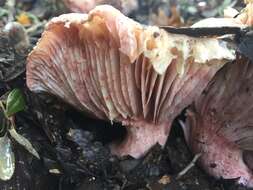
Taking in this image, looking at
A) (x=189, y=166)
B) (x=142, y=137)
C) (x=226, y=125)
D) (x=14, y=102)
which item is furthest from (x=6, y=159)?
(x=226, y=125)

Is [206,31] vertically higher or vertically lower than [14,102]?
higher

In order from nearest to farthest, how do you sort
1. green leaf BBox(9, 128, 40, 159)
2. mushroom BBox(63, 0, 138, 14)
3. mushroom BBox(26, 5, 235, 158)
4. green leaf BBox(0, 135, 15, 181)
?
mushroom BBox(26, 5, 235, 158)
green leaf BBox(0, 135, 15, 181)
green leaf BBox(9, 128, 40, 159)
mushroom BBox(63, 0, 138, 14)

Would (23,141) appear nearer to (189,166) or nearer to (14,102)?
(14,102)

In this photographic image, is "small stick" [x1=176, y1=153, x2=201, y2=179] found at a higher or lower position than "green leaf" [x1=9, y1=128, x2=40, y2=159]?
lower

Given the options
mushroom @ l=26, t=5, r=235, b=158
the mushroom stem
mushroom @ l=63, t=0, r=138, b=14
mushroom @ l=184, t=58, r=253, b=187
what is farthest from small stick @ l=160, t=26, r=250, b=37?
mushroom @ l=63, t=0, r=138, b=14

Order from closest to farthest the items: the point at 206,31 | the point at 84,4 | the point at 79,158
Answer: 1. the point at 206,31
2. the point at 79,158
3. the point at 84,4

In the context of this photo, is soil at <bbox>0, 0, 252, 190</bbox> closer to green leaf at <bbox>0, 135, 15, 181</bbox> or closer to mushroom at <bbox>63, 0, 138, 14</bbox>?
green leaf at <bbox>0, 135, 15, 181</bbox>

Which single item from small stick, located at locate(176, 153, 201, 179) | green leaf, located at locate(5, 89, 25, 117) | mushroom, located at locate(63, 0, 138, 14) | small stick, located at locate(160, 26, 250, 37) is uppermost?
small stick, located at locate(160, 26, 250, 37)
